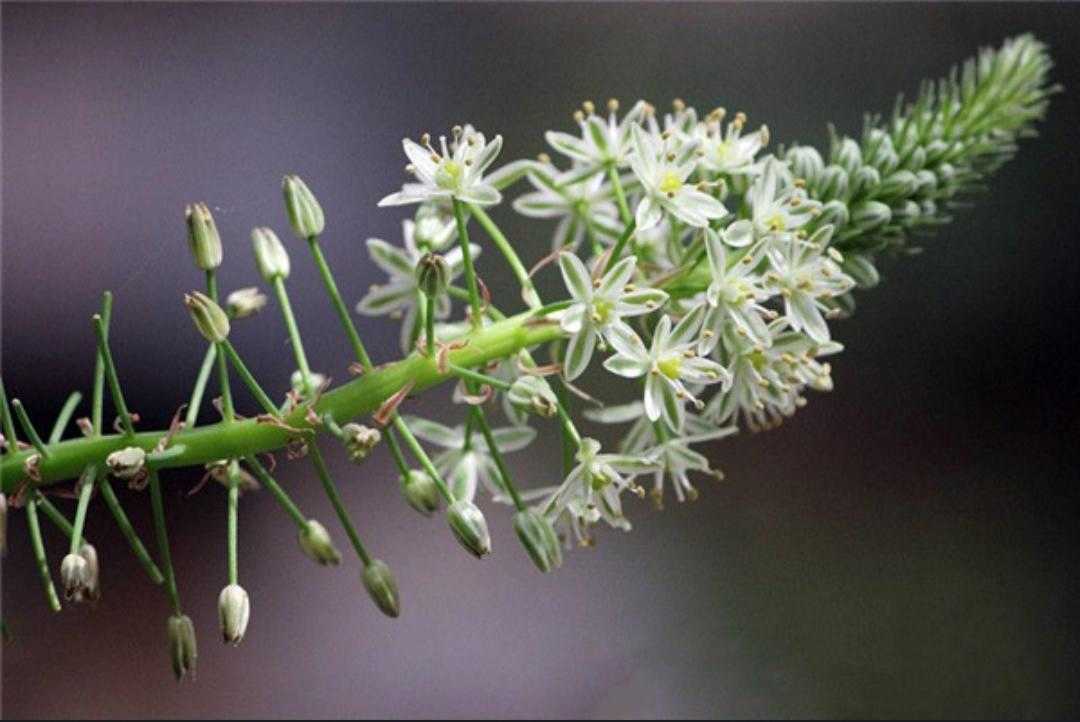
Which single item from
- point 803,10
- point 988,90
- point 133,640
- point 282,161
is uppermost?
point 803,10

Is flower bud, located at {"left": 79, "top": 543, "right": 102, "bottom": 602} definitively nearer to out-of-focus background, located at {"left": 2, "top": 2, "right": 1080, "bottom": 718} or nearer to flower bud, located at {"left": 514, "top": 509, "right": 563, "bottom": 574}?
flower bud, located at {"left": 514, "top": 509, "right": 563, "bottom": 574}

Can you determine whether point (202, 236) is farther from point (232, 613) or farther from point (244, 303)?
point (232, 613)

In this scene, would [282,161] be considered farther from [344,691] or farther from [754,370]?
[754,370]

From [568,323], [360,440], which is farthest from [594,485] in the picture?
[360,440]

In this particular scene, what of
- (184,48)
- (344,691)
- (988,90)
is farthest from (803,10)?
(344,691)

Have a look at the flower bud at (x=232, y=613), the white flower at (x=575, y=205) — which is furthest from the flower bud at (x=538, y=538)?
the white flower at (x=575, y=205)

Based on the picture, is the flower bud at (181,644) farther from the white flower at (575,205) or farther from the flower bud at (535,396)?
the white flower at (575,205)
